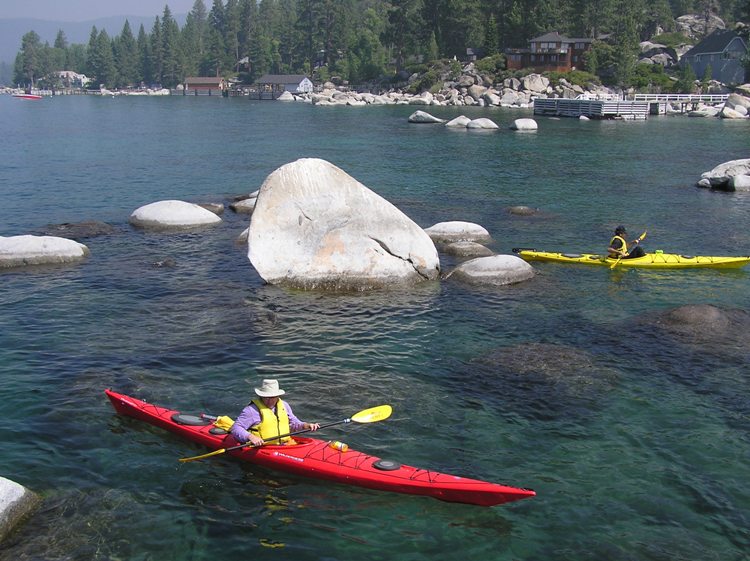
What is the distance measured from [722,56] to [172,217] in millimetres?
110390

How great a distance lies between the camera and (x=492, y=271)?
23391mm

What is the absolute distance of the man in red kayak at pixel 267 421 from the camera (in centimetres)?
1291

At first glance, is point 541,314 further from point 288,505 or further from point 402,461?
point 288,505

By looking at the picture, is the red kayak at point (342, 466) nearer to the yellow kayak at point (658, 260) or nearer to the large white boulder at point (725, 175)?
the yellow kayak at point (658, 260)

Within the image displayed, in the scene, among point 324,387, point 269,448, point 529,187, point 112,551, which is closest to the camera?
point 112,551

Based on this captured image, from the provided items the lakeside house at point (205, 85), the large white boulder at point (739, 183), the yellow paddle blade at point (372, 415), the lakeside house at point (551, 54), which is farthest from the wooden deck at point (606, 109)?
the lakeside house at point (205, 85)

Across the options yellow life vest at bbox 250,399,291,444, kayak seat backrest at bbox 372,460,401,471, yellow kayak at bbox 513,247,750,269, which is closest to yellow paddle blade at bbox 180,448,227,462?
yellow life vest at bbox 250,399,291,444

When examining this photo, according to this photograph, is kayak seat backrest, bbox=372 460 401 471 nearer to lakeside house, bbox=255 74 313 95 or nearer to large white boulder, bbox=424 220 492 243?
large white boulder, bbox=424 220 492 243

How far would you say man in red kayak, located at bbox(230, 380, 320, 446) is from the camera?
42.4 ft

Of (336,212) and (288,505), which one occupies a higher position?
(336,212)

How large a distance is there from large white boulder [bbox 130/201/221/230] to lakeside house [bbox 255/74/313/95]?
135m

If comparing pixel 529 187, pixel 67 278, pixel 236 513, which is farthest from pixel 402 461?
pixel 529 187

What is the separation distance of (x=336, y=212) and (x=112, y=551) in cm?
1387

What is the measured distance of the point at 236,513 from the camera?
461 inches
